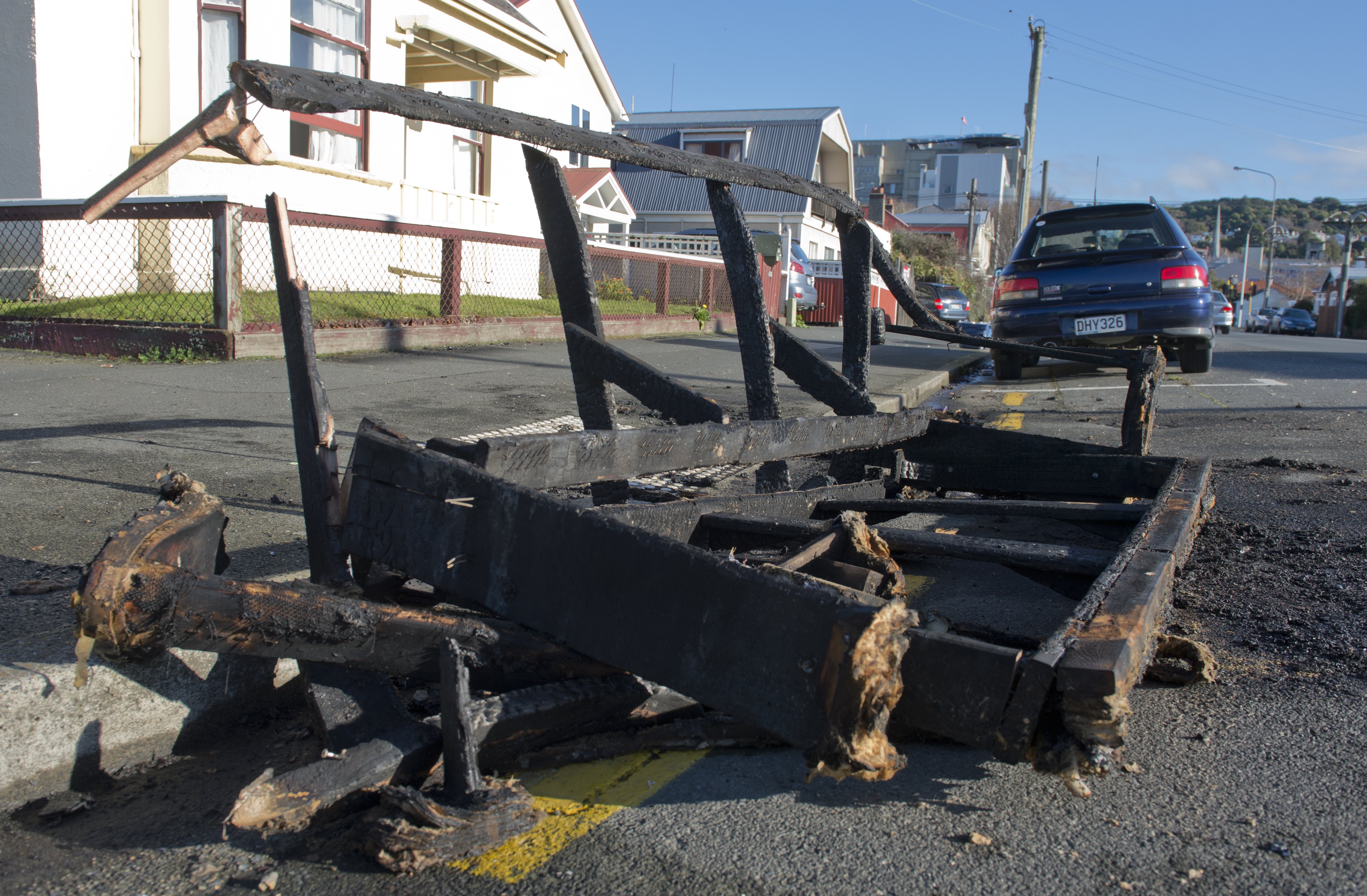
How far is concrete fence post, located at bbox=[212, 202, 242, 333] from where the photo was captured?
25.3ft

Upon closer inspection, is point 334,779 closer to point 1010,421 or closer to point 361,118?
point 1010,421

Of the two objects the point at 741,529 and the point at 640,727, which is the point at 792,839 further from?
the point at 741,529

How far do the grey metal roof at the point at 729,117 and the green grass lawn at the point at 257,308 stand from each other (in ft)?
100

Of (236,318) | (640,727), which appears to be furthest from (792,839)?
(236,318)

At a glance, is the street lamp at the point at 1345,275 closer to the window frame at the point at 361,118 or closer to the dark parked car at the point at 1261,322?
the dark parked car at the point at 1261,322

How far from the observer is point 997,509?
3.14 m

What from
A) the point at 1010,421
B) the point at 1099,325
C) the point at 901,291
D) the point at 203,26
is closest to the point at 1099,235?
the point at 1099,325

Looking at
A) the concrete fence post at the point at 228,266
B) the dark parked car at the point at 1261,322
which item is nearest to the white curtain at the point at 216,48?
the concrete fence post at the point at 228,266

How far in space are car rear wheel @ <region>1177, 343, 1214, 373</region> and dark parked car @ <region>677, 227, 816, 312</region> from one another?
1419 centimetres

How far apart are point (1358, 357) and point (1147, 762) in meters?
15.9

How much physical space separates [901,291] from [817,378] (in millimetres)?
911

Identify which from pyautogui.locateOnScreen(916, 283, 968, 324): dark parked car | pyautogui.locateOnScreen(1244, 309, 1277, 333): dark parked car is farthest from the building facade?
pyautogui.locateOnScreen(916, 283, 968, 324): dark parked car

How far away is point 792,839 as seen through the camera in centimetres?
169

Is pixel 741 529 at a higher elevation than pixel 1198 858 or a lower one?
higher
